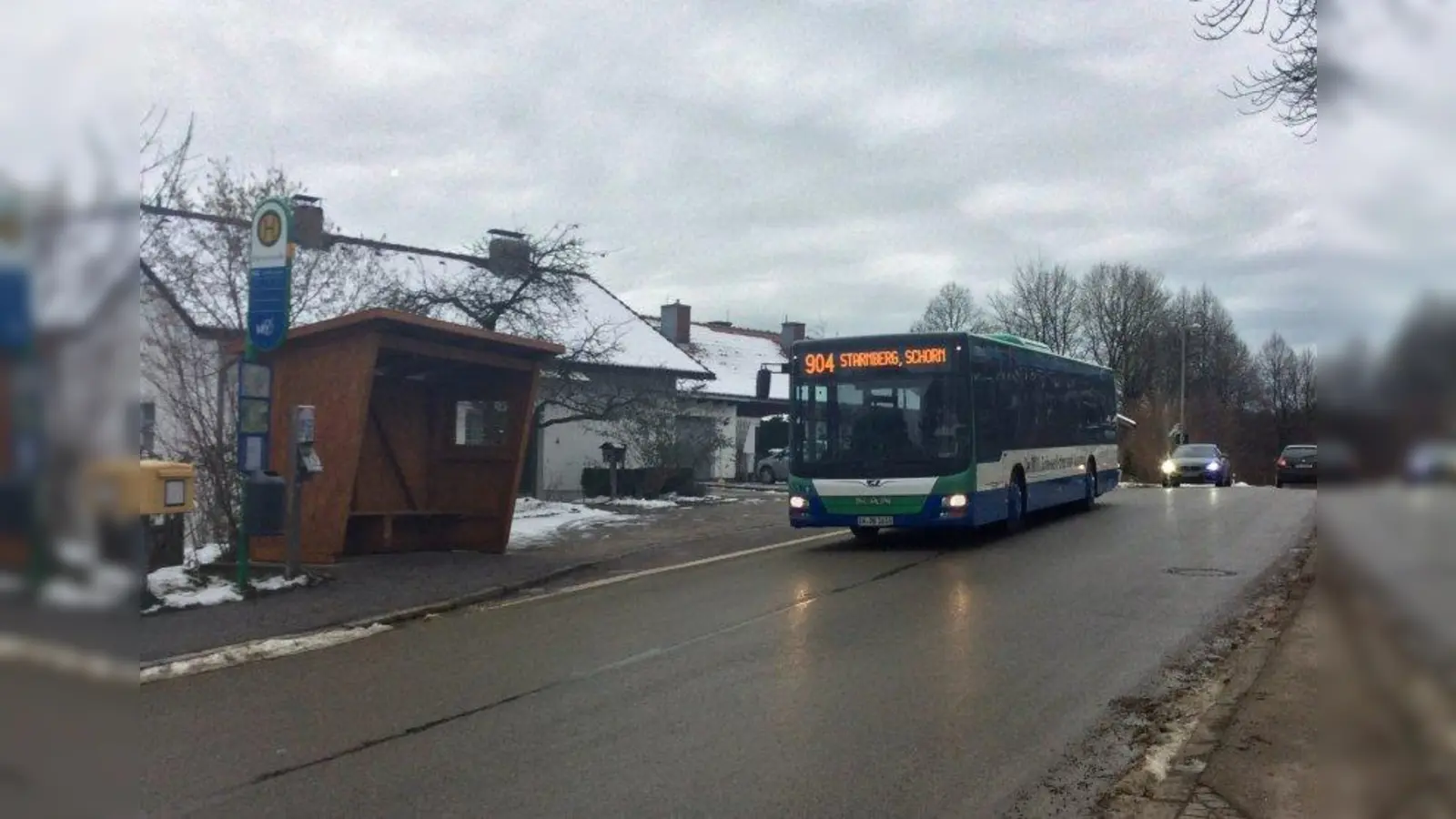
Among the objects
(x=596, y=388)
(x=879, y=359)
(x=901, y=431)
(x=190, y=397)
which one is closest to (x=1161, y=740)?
(x=901, y=431)

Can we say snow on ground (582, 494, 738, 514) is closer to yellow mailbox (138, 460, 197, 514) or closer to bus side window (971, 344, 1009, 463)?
bus side window (971, 344, 1009, 463)

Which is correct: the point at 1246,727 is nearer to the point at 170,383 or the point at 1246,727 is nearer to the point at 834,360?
the point at 170,383

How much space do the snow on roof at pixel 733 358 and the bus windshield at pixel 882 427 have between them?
81.3ft

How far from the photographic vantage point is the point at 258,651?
9539 millimetres

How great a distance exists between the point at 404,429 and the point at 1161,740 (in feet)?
39.5

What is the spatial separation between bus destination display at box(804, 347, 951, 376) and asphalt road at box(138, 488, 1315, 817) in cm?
384

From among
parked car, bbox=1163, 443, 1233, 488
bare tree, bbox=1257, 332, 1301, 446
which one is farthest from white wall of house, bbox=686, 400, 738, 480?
bare tree, bbox=1257, 332, 1301, 446

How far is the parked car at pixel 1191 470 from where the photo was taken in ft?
123

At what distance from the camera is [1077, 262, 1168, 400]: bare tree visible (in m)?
Result: 61.3

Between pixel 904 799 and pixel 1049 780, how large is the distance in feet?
2.66

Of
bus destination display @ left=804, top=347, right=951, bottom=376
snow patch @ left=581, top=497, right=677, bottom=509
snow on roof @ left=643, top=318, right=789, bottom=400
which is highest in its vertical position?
snow on roof @ left=643, top=318, right=789, bottom=400

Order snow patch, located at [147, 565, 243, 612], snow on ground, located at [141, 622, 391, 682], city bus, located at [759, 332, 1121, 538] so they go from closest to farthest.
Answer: snow on ground, located at [141, 622, 391, 682]
snow patch, located at [147, 565, 243, 612]
city bus, located at [759, 332, 1121, 538]

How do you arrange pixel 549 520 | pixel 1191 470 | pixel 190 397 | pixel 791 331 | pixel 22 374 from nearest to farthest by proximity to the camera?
pixel 22 374 → pixel 190 397 → pixel 549 520 → pixel 1191 470 → pixel 791 331

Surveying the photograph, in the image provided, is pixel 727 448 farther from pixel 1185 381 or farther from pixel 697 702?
pixel 697 702
